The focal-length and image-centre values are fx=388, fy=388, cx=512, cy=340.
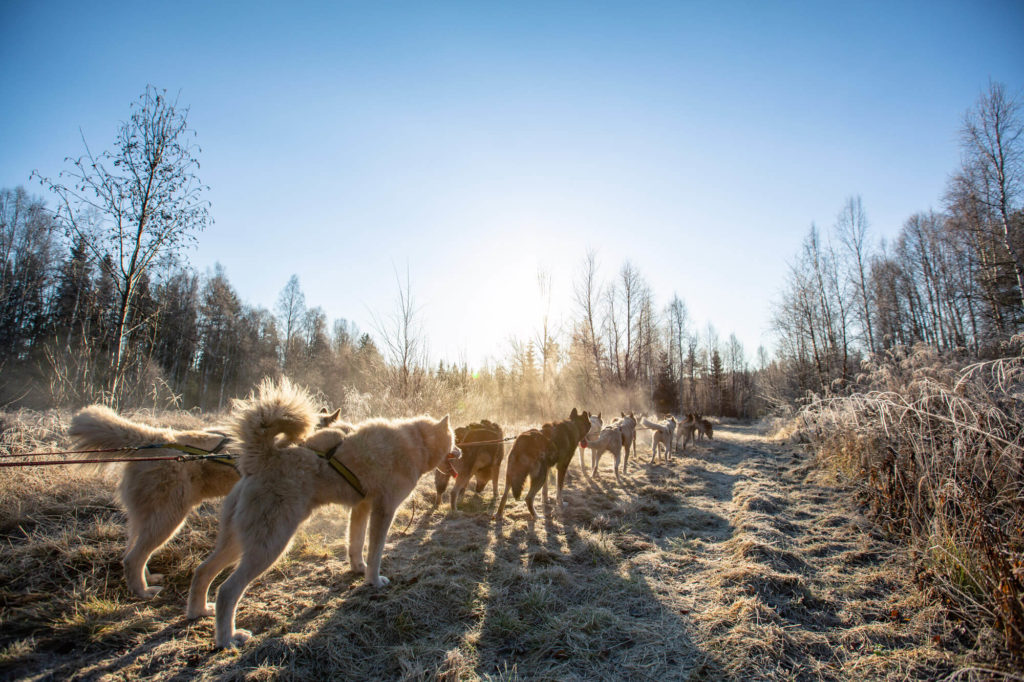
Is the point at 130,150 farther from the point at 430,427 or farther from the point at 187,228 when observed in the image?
the point at 430,427

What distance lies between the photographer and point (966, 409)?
4184 millimetres

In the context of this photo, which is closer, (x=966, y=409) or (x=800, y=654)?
(x=800, y=654)

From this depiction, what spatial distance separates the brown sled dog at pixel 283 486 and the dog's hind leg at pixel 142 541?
2.18 feet

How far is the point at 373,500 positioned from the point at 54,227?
10106 mm

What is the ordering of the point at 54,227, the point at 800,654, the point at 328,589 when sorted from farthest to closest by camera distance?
1. the point at 54,227
2. the point at 328,589
3. the point at 800,654

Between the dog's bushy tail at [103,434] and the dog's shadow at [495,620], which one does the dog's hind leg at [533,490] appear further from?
the dog's bushy tail at [103,434]

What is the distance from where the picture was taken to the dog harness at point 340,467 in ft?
12.0

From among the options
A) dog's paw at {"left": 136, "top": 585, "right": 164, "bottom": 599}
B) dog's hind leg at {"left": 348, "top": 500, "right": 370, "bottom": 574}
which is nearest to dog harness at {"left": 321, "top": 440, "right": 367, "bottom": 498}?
dog's hind leg at {"left": 348, "top": 500, "right": 370, "bottom": 574}

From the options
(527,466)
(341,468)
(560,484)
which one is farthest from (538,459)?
(341,468)

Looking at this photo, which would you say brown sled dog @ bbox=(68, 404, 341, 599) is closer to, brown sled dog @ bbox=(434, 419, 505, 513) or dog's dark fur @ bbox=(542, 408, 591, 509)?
brown sled dog @ bbox=(434, 419, 505, 513)

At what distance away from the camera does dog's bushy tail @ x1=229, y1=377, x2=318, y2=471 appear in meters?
3.20

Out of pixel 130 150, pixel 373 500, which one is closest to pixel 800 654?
pixel 373 500

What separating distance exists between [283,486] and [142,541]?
5.35ft

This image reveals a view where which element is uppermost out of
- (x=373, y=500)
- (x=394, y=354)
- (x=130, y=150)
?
(x=130, y=150)
